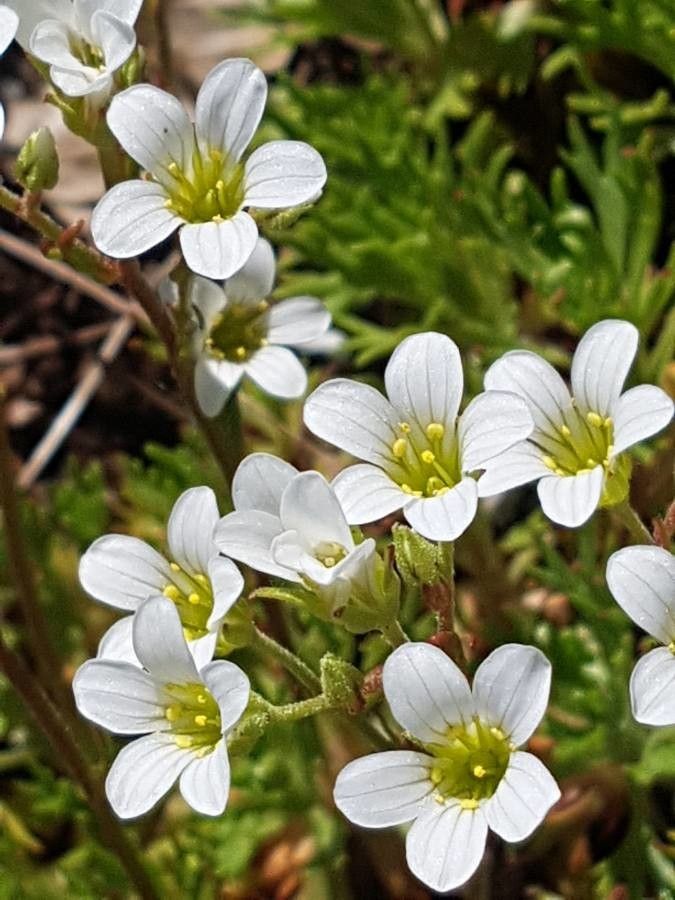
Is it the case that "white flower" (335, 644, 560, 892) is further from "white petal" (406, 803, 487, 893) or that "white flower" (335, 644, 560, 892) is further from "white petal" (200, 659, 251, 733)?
"white petal" (200, 659, 251, 733)

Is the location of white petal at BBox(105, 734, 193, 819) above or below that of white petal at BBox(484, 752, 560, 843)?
below

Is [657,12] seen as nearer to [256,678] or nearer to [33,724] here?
[256,678]

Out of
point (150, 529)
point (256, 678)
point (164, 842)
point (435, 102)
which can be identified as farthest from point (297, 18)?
point (164, 842)

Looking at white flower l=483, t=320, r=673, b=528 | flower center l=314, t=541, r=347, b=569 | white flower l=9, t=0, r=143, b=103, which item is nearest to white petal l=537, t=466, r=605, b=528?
white flower l=483, t=320, r=673, b=528

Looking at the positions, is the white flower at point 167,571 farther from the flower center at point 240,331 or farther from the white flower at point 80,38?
the white flower at point 80,38

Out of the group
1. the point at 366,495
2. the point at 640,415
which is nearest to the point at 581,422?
the point at 640,415

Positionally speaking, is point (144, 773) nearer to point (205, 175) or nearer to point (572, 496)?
point (572, 496)
